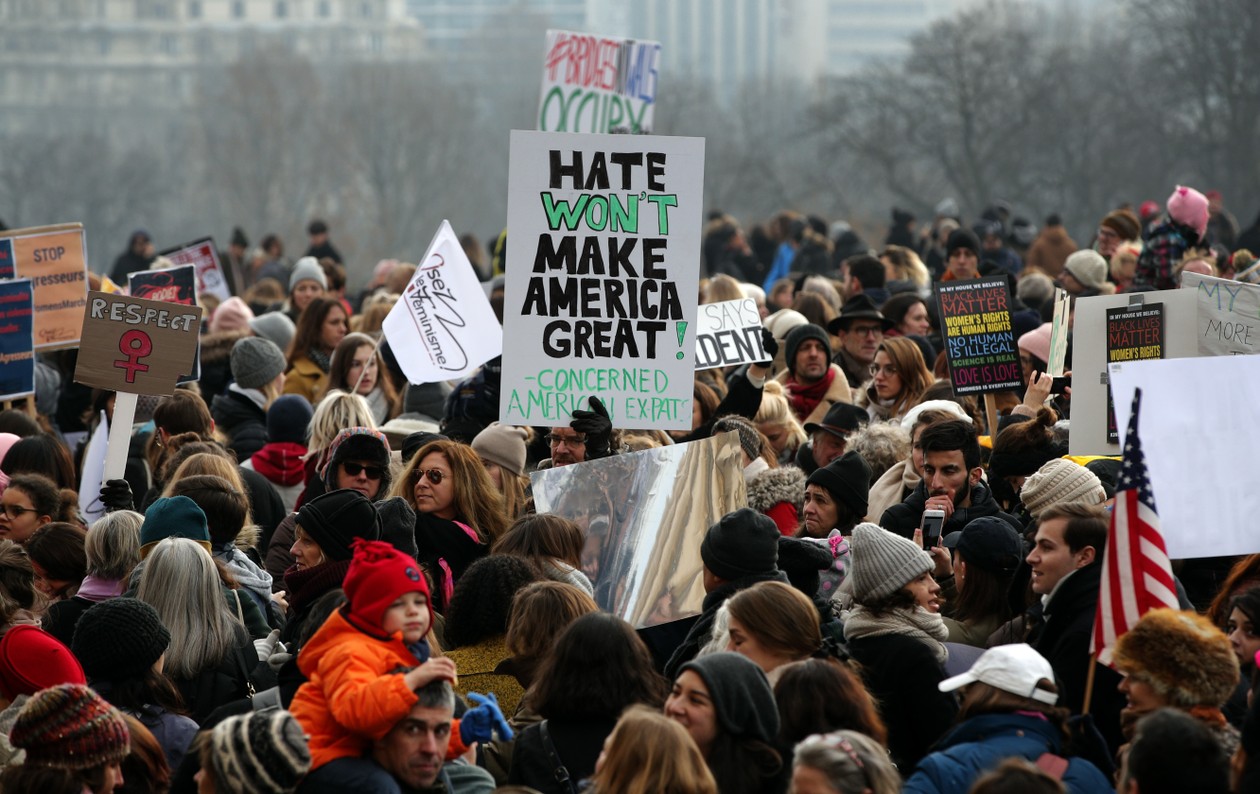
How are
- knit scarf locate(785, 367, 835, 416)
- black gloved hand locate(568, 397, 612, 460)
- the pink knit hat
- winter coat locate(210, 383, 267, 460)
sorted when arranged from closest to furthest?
black gloved hand locate(568, 397, 612, 460)
knit scarf locate(785, 367, 835, 416)
winter coat locate(210, 383, 267, 460)
the pink knit hat

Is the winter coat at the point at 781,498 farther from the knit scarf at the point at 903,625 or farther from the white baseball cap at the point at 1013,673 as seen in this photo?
the white baseball cap at the point at 1013,673

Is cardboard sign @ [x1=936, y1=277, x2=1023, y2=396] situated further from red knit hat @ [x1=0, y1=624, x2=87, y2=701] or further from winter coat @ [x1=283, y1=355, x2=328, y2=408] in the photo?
red knit hat @ [x1=0, y1=624, x2=87, y2=701]

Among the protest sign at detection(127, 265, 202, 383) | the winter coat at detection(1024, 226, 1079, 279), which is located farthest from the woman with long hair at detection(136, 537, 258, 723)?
the winter coat at detection(1024, 226, 1079, 279)

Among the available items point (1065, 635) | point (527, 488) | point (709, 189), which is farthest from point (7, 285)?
point (709, 189)

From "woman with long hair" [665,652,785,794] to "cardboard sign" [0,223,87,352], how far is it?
26.0 feet

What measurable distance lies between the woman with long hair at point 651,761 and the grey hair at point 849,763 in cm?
26

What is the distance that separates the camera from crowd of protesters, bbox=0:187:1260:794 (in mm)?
4754

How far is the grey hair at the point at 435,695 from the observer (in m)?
4.79

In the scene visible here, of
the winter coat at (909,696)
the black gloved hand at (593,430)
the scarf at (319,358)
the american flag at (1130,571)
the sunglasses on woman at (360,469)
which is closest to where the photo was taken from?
the american flag at (1130,571)

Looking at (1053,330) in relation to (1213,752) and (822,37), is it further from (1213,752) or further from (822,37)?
A: (822,37)

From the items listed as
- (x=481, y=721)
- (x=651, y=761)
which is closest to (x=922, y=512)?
(x=481, y=721)

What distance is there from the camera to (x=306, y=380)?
1171 cm

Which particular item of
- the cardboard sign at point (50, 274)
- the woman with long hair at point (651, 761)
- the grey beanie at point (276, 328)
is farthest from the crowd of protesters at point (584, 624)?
the grey beanie at point (276, 328)

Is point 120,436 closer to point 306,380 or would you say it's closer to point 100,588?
point 100,588
